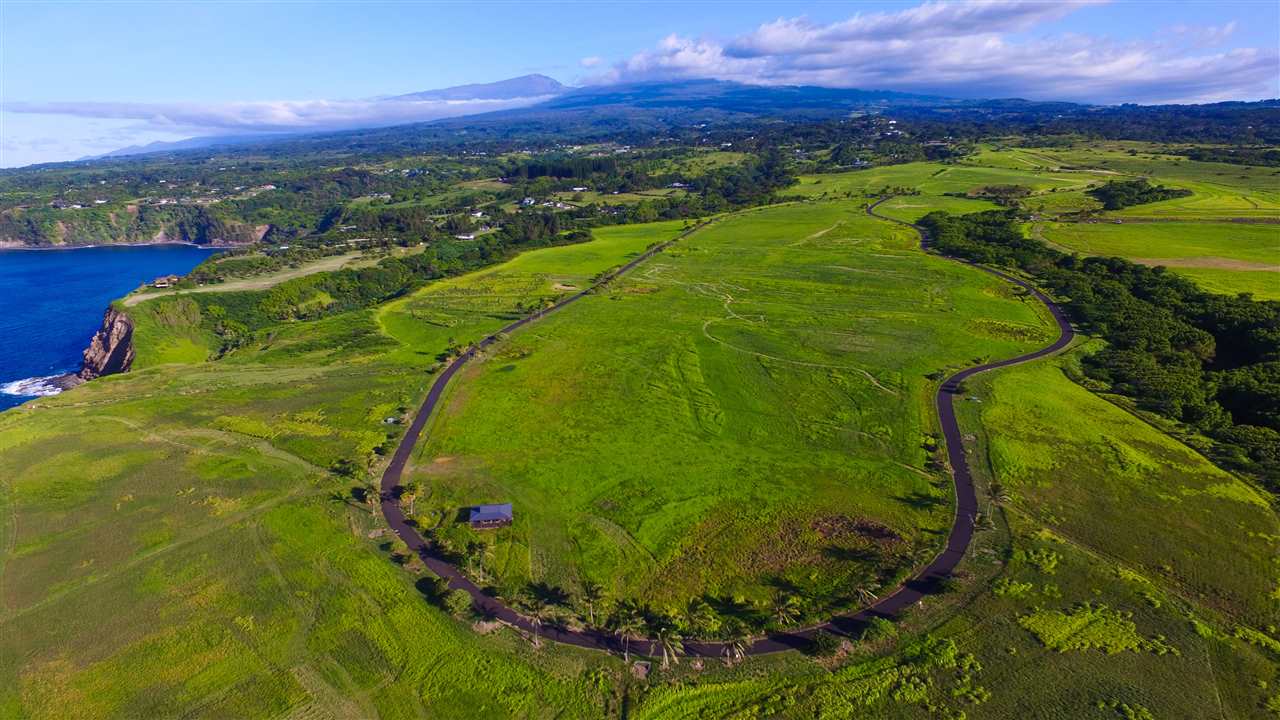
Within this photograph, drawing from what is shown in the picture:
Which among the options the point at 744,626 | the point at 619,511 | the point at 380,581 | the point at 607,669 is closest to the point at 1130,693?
the point at 744,626

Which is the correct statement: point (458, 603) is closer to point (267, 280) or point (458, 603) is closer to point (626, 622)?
point (626, 622)

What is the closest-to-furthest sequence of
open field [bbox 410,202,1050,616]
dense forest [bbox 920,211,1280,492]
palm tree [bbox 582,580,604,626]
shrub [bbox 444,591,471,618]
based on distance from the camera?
palm tree [bbox 582,580,604,626] < shrub [bbox 444,591,471,618] < open field [bbox 410,202,1050,616] < dense forest [bbox 920,211,1280,492]

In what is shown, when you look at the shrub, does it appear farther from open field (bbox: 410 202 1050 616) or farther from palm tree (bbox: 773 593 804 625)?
palm tree (bbox: 773 593 804 625)

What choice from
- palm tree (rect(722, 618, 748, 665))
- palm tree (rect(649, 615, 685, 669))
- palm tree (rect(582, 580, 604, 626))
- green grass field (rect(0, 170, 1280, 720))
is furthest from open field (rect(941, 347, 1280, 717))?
palm tree (rect(582, 580, 604, 626))

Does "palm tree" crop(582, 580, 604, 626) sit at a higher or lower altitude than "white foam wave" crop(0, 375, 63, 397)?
higher

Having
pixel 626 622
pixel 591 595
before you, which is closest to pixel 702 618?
pixel 626 622

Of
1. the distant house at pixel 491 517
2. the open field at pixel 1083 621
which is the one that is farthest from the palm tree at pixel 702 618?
the distant house at pixel 491 517
